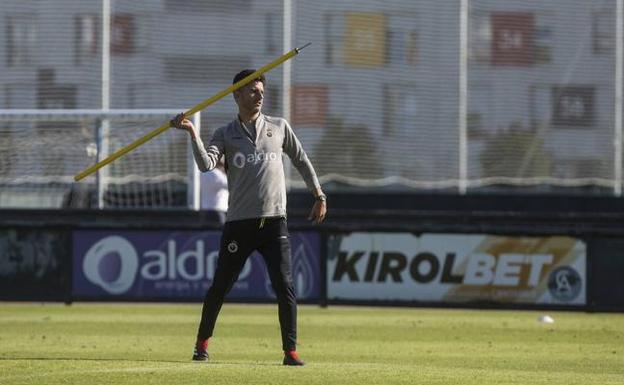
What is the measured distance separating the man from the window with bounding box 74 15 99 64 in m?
15.2

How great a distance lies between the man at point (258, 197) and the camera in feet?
36.2

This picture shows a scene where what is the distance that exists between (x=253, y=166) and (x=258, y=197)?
0.23m

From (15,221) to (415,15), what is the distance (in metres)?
8.60

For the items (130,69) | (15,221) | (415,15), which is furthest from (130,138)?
(415,15)

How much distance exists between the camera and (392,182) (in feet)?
85.0

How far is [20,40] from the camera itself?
2589 cm

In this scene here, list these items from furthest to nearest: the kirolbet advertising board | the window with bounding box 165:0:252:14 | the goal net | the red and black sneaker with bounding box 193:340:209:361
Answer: the window with bounding box 165:0:252:14 < the goal net < the kirolbet advertising board < the red and black sneaker with bounding box 193:340:209:361

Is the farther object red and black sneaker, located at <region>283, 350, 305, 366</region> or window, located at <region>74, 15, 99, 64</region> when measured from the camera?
window, located at <region>74, 15, 99, 64</region>

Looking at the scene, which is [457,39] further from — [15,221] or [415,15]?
[15,221]

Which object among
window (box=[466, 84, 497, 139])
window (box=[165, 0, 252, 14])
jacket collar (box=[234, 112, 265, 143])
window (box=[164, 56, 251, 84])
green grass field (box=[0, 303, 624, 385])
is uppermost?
window (box=[165, 0, 252, 14])

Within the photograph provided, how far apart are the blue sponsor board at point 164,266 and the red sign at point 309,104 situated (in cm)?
527

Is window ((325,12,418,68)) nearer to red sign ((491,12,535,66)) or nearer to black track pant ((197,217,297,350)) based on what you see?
red sign ((491,12,535,66))

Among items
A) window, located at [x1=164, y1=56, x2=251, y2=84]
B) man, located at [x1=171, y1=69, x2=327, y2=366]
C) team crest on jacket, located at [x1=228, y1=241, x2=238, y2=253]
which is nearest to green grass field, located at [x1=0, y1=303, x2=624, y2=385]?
man, located at [x1=171, y1=69, x2=327, y2=366]

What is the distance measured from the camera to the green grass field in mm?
10383
